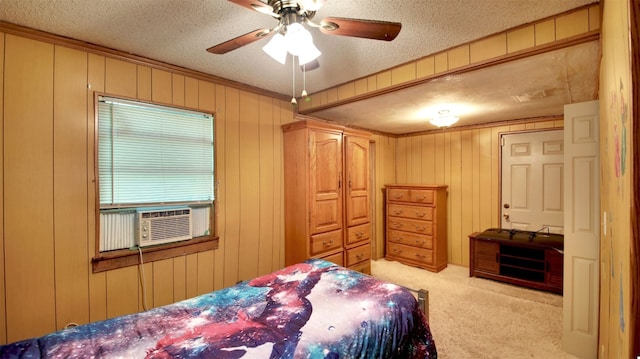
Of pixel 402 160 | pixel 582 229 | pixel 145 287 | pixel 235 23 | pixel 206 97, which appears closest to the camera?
pixel 235 23

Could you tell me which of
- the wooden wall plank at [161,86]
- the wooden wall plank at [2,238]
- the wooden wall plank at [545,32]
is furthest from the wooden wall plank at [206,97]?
the wooden wall plank at [545,32]

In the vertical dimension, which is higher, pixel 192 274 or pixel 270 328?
pixel 270 328

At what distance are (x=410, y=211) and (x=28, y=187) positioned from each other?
4.26 meters

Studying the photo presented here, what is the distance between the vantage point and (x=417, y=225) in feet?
14.1

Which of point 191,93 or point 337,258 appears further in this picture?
point 337,258

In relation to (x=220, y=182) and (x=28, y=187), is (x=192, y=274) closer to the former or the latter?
(x=220, y=182)

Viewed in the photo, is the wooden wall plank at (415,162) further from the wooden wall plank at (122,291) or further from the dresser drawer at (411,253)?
the wooden wall plank at (122,291)

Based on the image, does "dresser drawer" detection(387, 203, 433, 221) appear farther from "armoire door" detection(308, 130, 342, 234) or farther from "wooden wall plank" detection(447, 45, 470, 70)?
"wooden wall plank" detection(447, 45, 470, 70)

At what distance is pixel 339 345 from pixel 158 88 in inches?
94.7

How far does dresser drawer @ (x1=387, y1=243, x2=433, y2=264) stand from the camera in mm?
4168

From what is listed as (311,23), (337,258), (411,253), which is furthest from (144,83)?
(411,253)

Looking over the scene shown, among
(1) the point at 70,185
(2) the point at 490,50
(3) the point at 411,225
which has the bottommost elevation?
(3) the point at 411,225

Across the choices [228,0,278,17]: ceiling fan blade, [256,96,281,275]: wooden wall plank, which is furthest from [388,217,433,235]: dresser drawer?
[228,0,278,17]: ceiling fan blade

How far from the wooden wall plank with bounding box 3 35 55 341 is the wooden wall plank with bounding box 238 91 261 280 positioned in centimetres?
143
